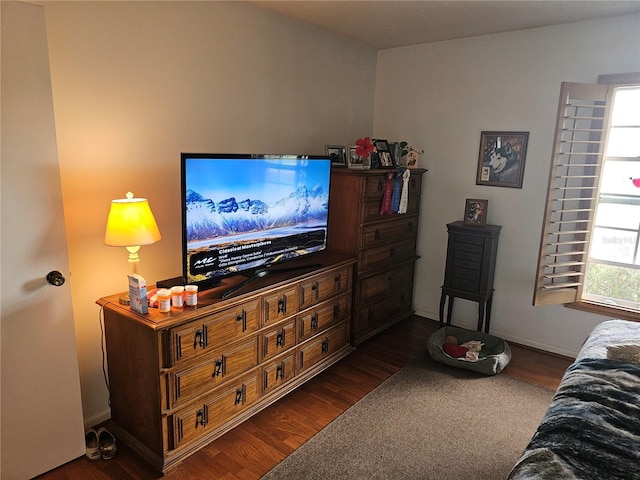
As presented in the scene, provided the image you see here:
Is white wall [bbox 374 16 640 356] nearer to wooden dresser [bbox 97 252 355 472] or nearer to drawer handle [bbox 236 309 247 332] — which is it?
wooden dresser [bbox 97 252 355 472]

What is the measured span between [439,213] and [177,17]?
104 inches

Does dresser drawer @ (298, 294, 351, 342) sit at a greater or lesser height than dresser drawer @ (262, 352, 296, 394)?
greater

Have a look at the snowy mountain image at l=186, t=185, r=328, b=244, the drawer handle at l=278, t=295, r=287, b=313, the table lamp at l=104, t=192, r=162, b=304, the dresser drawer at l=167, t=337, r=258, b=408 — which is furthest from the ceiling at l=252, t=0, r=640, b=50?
the dresser drawer at l=167, t=337, r=258, b=408

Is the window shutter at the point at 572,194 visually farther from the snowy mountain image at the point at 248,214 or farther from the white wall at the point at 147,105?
the white wall at the point at 147,105

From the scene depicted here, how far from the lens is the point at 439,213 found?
406 centimetres

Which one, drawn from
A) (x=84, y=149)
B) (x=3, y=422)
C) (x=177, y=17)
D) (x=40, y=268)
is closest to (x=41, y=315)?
(x=40, y=268)

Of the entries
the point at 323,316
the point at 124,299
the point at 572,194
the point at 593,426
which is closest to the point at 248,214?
the point at 124,299

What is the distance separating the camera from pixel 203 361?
7.48 feet

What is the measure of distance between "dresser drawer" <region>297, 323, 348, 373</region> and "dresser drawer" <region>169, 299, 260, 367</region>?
568 millimetres

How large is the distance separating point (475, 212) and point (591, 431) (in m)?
2.40

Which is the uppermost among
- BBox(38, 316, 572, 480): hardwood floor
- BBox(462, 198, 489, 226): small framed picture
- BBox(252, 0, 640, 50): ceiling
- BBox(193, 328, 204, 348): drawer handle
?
BBox(252, 0, 640, 50): ceiling

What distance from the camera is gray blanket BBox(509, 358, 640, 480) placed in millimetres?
1350

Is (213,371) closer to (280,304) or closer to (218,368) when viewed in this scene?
(218,368)

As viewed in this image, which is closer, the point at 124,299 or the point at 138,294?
the point at 138,294
